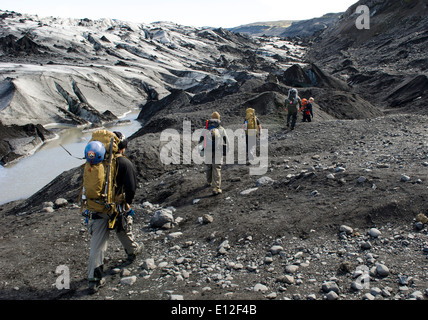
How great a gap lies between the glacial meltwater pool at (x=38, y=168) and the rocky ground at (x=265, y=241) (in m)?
5.52

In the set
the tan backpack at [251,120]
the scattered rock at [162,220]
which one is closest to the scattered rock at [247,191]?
the scattered rock at [162,220]

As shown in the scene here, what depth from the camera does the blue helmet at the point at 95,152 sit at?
427cm

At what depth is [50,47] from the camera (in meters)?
53.7

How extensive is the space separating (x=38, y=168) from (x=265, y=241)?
50.3ft

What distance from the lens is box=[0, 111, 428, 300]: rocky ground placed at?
13.4ft

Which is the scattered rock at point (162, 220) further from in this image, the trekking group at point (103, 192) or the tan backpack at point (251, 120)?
the tan backpack at point (251, 120)

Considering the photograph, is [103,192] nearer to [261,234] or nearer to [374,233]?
[261,234]

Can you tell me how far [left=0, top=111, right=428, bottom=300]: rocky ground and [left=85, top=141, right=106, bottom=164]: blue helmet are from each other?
1646 mm

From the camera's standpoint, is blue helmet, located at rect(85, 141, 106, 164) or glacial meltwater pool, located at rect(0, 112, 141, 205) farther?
glacial meltwater pool, located at rect(0, 112, 141, 205)

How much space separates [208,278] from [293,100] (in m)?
9.37

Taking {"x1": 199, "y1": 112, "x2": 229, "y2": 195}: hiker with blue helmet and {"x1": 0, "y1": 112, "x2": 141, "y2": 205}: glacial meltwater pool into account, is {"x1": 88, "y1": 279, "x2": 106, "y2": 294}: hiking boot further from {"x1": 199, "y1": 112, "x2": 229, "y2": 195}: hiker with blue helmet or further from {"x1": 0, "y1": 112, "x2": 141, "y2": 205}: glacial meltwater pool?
{"x1": 0, "y1": 112, "x2": 141, "y2": 205}: glacial meltwater pool

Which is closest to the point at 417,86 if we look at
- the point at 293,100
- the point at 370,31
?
the point at 293,100

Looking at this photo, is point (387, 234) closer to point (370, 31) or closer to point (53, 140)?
point (53, 140)

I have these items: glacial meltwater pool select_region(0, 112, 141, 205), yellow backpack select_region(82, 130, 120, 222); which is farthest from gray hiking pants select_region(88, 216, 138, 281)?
glacial meltwater pool select_region(0, 112, 141, 205)
